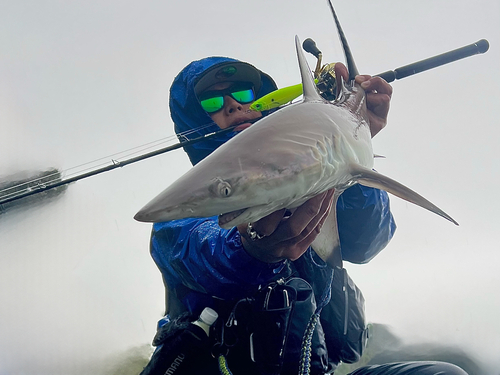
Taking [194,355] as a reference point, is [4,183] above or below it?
above

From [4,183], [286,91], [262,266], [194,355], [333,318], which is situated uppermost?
[4,183]

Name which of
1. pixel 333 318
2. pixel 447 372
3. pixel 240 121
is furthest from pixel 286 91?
pixel 447 372

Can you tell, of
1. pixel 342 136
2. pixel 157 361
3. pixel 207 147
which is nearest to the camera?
pixel 342 136

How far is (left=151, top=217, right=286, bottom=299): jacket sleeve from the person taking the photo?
1468mm

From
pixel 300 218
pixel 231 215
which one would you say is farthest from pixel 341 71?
pixel 231 215

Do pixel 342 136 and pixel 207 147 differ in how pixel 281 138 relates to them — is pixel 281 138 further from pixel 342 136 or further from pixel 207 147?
pixel 207 147

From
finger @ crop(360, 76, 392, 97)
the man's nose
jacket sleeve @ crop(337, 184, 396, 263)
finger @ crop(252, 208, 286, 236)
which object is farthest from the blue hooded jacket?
finger @ crop(360, 76, 392, 97)

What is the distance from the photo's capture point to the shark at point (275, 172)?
789 millimetres

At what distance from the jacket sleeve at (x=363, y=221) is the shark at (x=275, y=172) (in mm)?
650

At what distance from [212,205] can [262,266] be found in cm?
74

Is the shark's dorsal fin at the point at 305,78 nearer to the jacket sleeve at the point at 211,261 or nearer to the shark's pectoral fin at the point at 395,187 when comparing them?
the shark's pectoral fin at the point at 395,187

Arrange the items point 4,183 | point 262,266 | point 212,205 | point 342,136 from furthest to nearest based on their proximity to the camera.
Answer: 1. point 4,183
2. point 262,266
3. point 342,136
4. point 212,205

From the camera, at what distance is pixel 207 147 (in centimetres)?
255

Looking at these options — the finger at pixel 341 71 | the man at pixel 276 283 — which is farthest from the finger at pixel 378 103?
the finger at pixel 341 71
